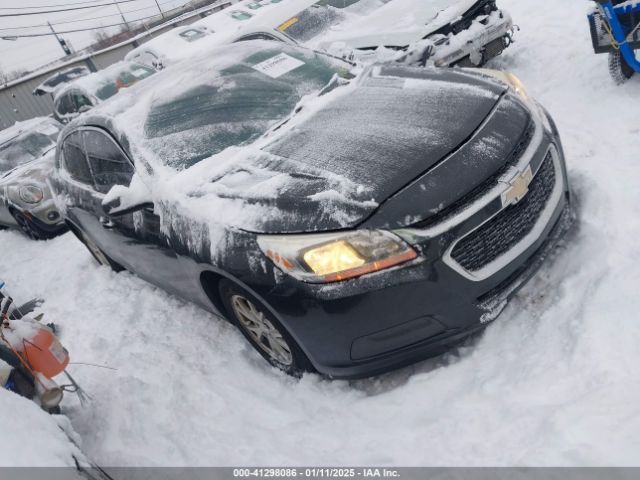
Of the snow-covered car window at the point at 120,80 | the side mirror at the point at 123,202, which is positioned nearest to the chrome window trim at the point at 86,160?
the side mirror at the point at 123,202

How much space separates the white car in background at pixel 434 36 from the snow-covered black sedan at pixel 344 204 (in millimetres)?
2231

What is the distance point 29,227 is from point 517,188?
6.81 meters

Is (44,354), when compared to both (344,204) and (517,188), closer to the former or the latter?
(344,204)

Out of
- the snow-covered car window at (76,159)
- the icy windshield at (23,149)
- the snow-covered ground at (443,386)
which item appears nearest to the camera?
the snow-covered ground at (443,386)

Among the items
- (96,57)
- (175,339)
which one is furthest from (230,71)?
(96,57)

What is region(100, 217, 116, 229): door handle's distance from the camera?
11.6ft

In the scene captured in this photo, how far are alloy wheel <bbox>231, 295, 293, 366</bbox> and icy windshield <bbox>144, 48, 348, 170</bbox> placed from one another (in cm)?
88

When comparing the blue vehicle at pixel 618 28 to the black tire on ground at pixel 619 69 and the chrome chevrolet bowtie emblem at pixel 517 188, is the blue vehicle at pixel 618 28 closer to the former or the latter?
the black tire on ground at pixel 619 69

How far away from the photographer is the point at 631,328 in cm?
231

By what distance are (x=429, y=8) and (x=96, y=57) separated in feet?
66.4

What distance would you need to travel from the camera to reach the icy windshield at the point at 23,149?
836 cm

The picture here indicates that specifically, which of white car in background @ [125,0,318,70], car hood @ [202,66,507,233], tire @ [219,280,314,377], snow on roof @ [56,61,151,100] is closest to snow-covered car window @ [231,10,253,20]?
white car in background @ [125,0,318,70]

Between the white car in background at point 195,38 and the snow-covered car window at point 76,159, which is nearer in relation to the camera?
the snow-covered car window at point 76,159

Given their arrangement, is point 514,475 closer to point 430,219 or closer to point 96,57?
point 430,219
